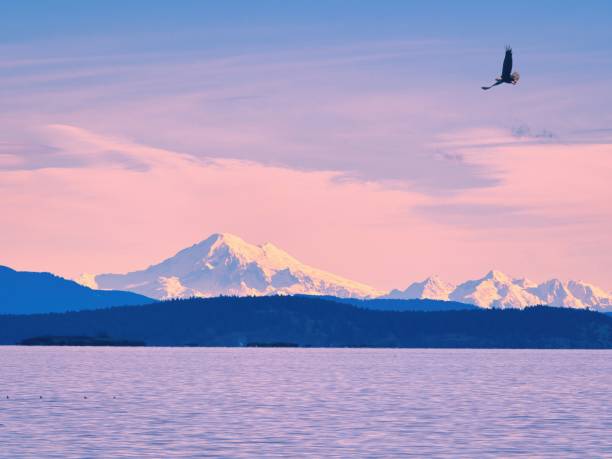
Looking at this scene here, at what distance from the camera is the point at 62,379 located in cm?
17100

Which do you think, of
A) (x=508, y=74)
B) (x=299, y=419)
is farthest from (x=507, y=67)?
(x=299, y=419)

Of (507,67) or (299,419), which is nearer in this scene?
(507,67)

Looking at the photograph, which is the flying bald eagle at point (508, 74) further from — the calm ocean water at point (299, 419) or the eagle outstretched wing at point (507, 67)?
the calm ocean water at point (299, 419)

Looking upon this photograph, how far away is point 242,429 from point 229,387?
206 feet

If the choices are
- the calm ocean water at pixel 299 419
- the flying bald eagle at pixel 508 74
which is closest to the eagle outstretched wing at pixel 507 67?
the flying bald eagle at pixel 508 74

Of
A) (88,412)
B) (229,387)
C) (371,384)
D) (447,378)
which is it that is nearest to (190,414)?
(88,412)

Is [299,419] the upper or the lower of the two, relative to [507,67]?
lower

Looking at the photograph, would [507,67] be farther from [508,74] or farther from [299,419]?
[299,419]

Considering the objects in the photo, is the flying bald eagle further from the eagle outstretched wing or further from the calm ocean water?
the calm ocean water

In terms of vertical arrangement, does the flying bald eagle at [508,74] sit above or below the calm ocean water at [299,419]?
above

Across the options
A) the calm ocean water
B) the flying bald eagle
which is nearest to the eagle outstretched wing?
the flying bald eagle

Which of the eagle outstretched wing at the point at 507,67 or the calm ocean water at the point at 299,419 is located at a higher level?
the eagle outstretched wing at the point at 507,67

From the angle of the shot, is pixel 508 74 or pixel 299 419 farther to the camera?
pixel 299 419

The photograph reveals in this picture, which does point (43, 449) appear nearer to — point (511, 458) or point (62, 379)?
point (511, 458)
